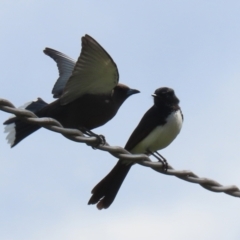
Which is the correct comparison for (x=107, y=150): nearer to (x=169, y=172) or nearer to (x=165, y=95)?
(x=169, y=172)

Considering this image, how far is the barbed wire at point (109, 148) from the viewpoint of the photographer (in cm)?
524

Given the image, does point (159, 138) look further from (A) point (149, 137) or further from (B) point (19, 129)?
(B) point (19, 129)

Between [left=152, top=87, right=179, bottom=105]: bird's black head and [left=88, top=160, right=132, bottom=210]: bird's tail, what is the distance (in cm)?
95

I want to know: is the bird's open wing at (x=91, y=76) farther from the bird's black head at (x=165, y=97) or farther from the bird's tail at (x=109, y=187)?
the bird's black head at (x=165, y=97)

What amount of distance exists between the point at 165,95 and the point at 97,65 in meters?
2.08

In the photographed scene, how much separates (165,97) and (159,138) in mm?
756

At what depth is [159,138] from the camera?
9.47 meters

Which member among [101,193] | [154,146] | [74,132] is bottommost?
[101,193]

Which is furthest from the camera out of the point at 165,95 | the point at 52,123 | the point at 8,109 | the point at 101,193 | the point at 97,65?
the point at 165,95

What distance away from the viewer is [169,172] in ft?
20.8

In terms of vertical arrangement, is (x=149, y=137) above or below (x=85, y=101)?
below

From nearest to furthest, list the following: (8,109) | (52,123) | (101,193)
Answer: (8,109) < (52,123) < (101,193)

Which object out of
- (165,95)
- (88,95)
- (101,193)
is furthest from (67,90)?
(165,95)

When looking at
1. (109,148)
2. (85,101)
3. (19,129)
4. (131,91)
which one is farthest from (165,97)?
(109,148)
